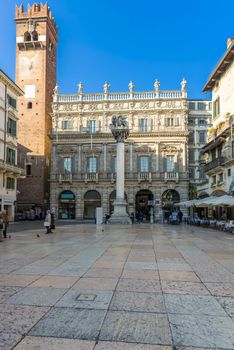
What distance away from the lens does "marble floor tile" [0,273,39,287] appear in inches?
294

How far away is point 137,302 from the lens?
20.3ft

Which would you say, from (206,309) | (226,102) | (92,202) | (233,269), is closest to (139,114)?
(92,202)

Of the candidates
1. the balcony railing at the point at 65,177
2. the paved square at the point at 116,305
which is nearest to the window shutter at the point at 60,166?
the balcony railing at the point at 65,177

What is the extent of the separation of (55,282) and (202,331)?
3919mm

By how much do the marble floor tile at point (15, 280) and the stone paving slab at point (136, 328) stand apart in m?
2.84

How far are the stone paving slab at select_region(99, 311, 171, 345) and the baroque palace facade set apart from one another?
1791 inches

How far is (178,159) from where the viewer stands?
5194 centimetres

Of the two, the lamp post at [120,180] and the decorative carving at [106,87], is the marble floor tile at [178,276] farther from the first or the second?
the decorative carving at [106,87]

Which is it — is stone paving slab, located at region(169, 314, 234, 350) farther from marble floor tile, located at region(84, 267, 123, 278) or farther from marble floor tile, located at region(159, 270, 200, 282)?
marble floor tile, located at region(84, 267, 123, 278)

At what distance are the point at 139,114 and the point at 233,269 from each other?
45.1 meters

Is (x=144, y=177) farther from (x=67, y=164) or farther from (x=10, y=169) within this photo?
(x=10, y=169)

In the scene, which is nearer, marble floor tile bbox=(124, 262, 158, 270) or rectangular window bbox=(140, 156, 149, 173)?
marble floor tile bbox=(124, 262, 158, 270)

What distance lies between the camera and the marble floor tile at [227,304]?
224 inches

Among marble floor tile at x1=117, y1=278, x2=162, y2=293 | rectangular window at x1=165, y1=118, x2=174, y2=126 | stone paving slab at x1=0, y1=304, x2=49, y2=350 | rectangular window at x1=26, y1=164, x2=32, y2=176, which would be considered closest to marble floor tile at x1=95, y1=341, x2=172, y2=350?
stone paving slab at x1=0, y1=304, x2=49, y2=350
